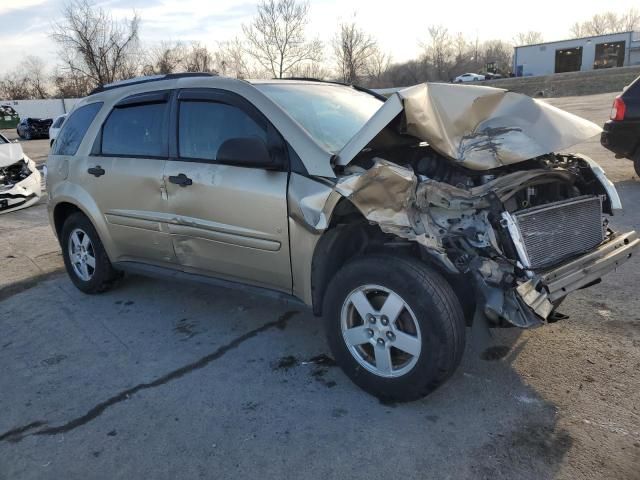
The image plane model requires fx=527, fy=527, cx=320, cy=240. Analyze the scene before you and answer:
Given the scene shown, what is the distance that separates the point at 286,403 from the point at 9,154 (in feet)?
31.0

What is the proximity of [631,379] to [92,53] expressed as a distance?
103ft

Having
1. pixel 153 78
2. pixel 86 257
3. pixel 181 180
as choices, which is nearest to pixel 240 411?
pixel 181 180

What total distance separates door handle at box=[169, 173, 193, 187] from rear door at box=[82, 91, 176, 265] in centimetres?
18

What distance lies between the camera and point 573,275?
9.50 ft

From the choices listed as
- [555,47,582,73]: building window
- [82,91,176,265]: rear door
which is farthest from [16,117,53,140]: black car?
[555,47,582,73]: building window

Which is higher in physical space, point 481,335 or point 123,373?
point 481,335

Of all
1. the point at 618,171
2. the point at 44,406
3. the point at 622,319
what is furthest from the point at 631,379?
the point at 618,171

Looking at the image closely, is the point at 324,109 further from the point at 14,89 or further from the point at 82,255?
the point at 14,89

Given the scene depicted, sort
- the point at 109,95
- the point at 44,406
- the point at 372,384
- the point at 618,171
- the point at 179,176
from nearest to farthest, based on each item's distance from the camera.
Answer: the point at 372,384 < the point at 44,406 < the point at 179,176 < the point at 109,95 < the point at 618,171

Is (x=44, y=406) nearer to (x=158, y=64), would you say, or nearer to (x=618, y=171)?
(x=618, y=171)

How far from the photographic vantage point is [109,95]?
4828mm

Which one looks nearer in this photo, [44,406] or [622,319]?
[44,406]

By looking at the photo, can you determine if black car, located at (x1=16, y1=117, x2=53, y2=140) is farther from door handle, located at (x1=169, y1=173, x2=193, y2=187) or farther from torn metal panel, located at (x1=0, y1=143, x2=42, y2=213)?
door handle, located at (x1=169, y1=173, x2=193, y2=187)

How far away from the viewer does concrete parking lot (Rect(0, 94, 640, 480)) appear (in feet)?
8.52
